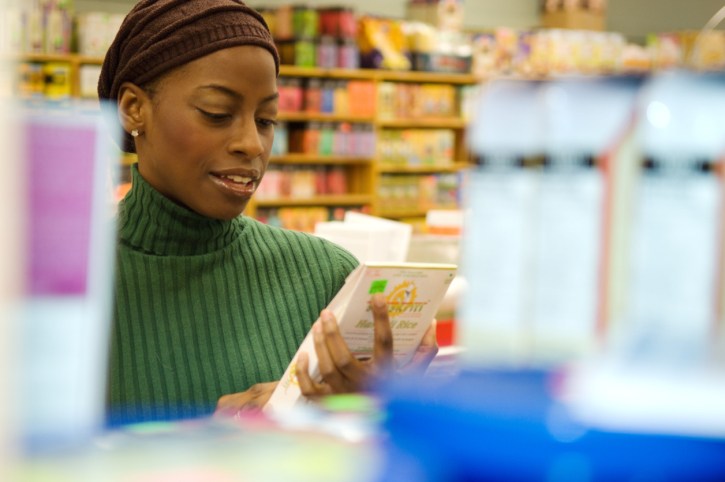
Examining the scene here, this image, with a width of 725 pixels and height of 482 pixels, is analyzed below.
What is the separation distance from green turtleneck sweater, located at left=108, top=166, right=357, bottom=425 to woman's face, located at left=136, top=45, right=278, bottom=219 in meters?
0.05

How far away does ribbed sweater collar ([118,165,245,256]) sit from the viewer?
1841mm

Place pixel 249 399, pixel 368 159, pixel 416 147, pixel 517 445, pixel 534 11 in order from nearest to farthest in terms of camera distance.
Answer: pixel 517 445 → pixel 249 399 → pixel 368 159 → pixel 416 147 → pixel 534 11

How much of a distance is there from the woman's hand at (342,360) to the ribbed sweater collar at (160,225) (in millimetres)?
433

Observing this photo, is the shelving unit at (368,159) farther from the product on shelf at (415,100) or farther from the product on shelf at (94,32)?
the product on shelf at (94,32)

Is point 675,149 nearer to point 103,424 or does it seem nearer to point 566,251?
point 566,251

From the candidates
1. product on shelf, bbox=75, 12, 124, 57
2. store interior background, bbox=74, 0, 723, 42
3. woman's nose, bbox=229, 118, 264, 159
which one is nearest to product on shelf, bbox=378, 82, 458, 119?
store interior background, bbox=74, 0, 723, 42

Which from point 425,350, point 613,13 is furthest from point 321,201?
point 425,350

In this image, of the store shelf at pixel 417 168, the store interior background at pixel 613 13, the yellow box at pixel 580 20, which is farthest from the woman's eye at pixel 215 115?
the yellow box at pixel 580 20

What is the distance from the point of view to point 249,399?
5.45ft

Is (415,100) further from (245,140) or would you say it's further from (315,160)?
(245,140)

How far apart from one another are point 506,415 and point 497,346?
7 centimetres

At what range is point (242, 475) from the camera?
2.02ft

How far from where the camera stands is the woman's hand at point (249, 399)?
5.25ft

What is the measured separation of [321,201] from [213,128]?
22.6 feet
